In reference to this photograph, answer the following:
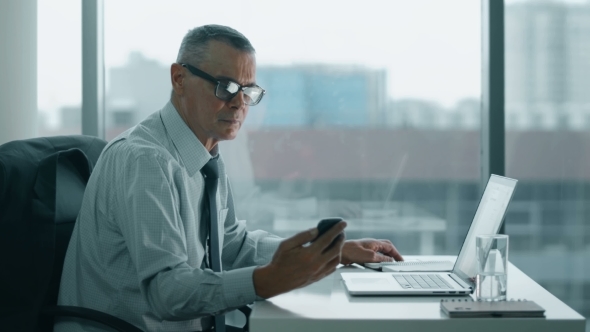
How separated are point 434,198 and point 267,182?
0.70 meters

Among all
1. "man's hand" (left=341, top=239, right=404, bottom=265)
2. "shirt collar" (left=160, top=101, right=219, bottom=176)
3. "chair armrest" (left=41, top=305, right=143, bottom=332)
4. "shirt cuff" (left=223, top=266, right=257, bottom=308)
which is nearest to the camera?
"shirt cuff" (left=223, top=266, right=257, bottom=308)

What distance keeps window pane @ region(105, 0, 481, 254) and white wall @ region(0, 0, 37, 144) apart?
46 cm

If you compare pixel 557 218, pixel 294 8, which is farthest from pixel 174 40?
pixel 557 218

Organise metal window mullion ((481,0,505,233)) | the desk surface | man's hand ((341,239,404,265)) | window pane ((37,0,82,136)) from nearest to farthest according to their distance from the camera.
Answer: the desk surface, man's hand ((341,239,404,265)), metal window mullion ((481,0,505,233)), window pane ((37,0,82,136))

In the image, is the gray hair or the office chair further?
the gray hair

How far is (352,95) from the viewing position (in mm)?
2781

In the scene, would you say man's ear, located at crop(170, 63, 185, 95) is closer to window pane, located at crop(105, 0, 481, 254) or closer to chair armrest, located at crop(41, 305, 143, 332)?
chair armrest, located at crop(41, 305, 143, 332)

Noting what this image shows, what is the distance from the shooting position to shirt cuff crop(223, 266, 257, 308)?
60.7 inches

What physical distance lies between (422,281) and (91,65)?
1687 millimetres

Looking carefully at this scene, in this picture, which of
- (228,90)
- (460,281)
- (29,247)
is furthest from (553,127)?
(29,247)

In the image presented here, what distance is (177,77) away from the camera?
6.35 feet

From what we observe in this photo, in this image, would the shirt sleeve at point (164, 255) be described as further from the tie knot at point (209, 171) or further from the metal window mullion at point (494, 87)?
the metal window mullion at point (494, 87)

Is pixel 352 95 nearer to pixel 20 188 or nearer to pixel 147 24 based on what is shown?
pixel 147 24

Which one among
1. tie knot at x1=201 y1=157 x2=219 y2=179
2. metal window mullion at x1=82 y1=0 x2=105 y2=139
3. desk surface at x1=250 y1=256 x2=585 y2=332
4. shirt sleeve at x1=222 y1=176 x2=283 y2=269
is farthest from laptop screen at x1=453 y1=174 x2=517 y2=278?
metal window mullion at x1=82 y1=0 x2=105 y2=139
